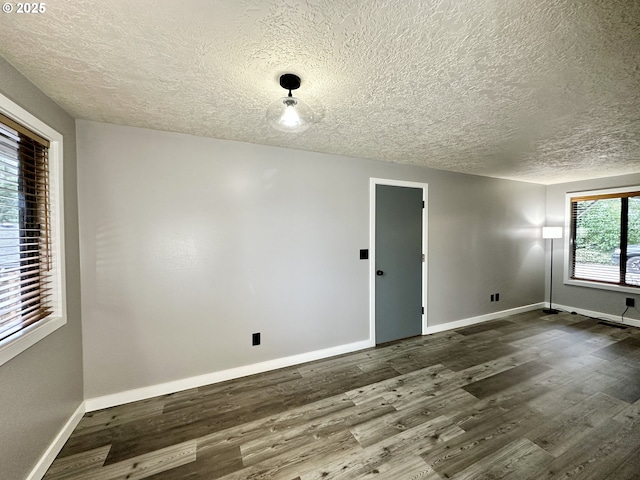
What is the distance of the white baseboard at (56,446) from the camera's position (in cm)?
145

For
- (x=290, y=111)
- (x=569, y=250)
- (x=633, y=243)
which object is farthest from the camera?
(x=569, y=250)

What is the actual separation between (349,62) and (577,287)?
18.6 ft

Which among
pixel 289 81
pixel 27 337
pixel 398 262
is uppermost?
pixel 289 81

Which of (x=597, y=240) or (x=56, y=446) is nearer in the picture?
(x=56, y=446)

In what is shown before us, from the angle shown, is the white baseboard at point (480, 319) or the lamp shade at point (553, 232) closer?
the white baseboard at point (480, 319)

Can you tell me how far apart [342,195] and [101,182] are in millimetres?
2271

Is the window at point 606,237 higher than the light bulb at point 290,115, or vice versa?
the light bulb at point 290,115

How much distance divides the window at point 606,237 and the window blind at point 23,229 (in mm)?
6848

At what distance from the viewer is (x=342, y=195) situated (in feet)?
→ 9.78

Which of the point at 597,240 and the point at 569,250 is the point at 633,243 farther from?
the point at 569,250

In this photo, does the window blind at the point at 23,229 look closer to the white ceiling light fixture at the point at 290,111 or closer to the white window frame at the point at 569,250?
the white ceiling light fixture at the point at 290,111

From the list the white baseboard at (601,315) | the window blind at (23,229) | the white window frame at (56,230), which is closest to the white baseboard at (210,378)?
the white window frame at (56,230)

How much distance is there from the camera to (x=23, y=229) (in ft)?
4.75

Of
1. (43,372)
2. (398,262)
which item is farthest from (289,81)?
(398,262)
